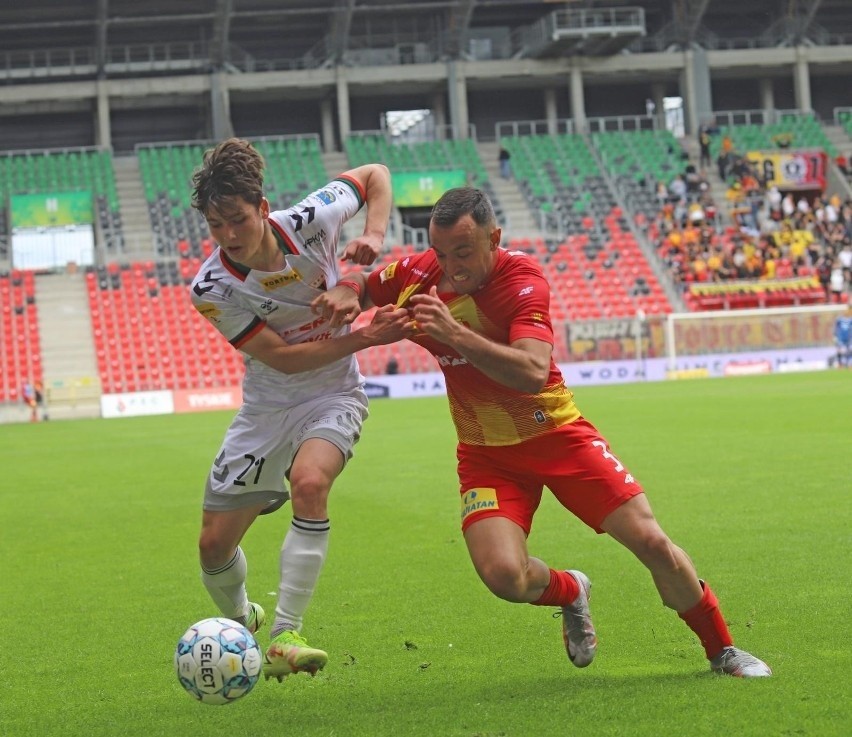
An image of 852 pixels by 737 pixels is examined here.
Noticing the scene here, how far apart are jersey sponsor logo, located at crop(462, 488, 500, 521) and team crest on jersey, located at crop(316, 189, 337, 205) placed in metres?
1.64

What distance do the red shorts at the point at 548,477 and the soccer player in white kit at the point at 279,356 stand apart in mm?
639

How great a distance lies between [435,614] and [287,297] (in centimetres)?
196

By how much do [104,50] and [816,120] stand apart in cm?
2693

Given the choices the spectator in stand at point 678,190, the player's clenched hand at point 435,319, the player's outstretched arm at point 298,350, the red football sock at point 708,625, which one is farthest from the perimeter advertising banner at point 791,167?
the player's clenched hand at point 435,319

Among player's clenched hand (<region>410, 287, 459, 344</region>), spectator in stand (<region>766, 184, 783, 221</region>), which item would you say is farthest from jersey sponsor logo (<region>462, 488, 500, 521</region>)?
spectator in stand (<region>766, 184, 783, 221</region>)

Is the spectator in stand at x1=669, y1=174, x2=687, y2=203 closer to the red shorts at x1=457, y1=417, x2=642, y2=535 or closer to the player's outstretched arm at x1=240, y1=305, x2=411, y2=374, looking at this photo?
the player's outstretched arm at x1=240, y1=305, x2=411, y2=374

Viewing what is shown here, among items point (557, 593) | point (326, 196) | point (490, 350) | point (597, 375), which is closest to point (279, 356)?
point (326, 196)

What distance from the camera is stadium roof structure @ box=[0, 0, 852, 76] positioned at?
45.1m

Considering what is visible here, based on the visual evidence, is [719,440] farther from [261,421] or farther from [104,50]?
[104,50]

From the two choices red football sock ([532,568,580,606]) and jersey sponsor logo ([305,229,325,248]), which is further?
jersey sponsor logo ([305,229,325,248])

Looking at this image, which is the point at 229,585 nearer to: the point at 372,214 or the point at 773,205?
the point at 372,214

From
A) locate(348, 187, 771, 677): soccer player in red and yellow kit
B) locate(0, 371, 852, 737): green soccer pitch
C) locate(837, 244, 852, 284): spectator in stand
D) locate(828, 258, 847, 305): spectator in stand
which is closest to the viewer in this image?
locate(0, 371, 852, 737): green soccer pitch

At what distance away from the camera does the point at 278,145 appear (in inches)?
1817

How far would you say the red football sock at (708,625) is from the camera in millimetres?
5254
